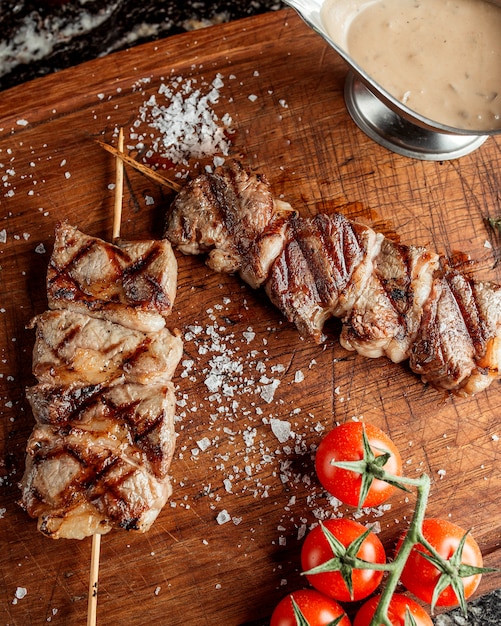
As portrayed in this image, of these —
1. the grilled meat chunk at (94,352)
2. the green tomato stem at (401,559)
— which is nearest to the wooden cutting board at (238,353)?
the grilled meat chunk at (94,352)

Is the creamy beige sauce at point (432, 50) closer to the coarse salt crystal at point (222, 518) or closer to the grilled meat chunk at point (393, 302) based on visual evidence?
the grilled meat chunk at point (393, 302)

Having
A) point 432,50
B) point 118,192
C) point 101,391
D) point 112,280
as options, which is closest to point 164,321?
point 112,280

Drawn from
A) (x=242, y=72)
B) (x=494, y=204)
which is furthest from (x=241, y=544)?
(x=242, y=72)

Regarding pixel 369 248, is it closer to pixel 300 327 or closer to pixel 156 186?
pixel 300 327

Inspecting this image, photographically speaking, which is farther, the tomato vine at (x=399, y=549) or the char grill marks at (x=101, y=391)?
the char grill marks at (x=101, y=391)

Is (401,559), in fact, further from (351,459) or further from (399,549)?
(351,459)

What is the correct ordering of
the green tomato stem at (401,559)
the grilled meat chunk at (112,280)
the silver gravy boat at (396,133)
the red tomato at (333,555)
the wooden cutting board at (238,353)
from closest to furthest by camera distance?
1. the green tomato stem at (401,559)
2. the red tomato at (333,555)
3. the grilled meat chunk at (112,280)
4. the wooden cutting board at (238,353)
5. the silver gravy boat at (396,133)

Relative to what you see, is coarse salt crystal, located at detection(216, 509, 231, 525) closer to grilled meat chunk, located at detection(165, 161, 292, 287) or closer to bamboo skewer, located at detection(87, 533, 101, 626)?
bamboo skewer, located at detection(87, 533, 101, 626)
